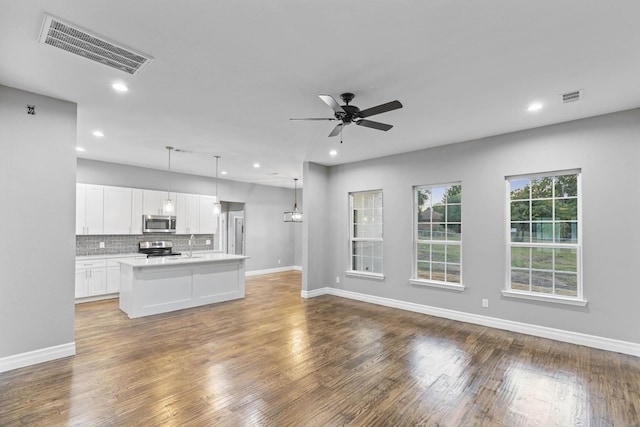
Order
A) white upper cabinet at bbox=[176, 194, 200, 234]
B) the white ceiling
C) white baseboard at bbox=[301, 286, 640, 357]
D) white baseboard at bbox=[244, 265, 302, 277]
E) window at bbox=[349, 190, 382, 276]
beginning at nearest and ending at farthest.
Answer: the white ceiling, white baseboard at bbox=[301, 286, 640, 357], window at bbox=[349, 190, 382, 276], white upper cabinet at bbox=[176, 194, 200, 234], white baseboard at bbox=[244, 265, 302, 277]

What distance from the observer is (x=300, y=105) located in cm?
354

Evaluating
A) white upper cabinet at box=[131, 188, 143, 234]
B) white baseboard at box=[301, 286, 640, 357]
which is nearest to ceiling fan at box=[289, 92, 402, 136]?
white baseboard at box=[301, 286, 640, 357]

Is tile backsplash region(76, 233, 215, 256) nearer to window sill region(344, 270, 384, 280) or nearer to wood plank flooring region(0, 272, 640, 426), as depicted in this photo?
wood plank flooring region(0, 272, 640, 426)

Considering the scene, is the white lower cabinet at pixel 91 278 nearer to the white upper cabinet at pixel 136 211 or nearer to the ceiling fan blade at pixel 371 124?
the white upper cabinet at pixel 136 211

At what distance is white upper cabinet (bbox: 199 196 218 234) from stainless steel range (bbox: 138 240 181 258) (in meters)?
0.86

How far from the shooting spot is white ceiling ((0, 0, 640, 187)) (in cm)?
202

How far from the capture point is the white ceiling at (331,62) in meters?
2.02

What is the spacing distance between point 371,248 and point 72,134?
5.10m

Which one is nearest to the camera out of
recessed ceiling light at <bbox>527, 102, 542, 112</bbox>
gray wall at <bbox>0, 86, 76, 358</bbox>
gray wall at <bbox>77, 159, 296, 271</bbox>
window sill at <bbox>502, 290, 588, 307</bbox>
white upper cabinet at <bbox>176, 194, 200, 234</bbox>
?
gray wall at <bbox>0, 86, 76, 358</bbox>

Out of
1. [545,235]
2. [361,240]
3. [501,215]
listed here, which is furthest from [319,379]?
[361,240]

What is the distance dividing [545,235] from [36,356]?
250 inches

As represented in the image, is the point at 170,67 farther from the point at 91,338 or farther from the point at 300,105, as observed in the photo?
the point at 91,338

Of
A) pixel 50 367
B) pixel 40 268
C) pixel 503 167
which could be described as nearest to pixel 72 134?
pixel 40 268

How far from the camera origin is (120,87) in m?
3.10
